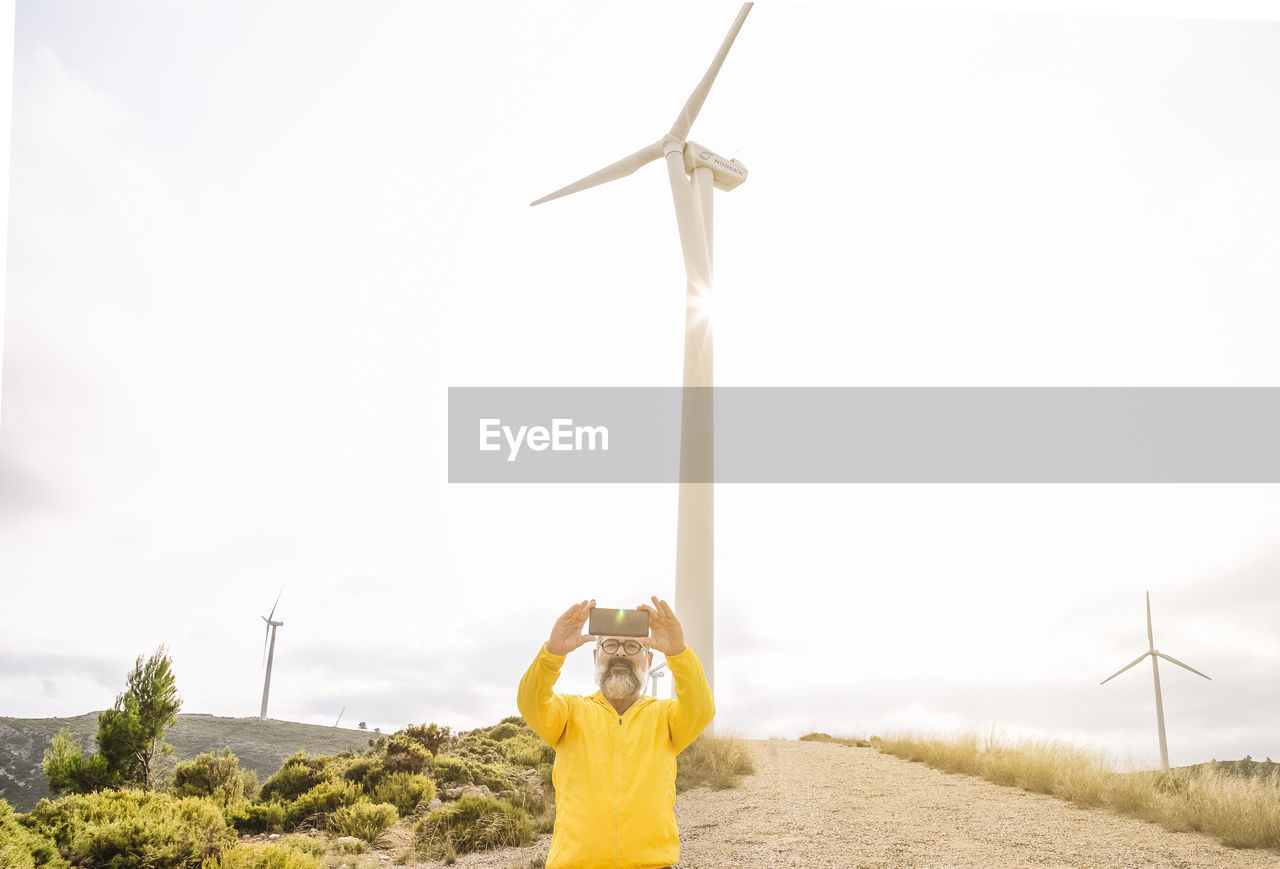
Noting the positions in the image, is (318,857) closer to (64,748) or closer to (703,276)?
(64,748)

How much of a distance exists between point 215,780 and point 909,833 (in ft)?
46.6

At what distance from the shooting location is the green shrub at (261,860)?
9.99 meters

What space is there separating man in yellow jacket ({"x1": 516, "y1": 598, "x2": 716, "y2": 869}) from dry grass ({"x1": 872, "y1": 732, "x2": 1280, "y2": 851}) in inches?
452

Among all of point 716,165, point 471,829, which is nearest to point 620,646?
point 471,829

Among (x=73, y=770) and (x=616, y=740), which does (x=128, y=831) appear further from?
(x=616, y=740)

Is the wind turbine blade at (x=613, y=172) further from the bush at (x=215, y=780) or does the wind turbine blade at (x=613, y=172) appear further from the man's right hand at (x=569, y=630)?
the man's right hand at (x=569, y=630)

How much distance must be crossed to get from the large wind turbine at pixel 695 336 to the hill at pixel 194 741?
12204 millimetres

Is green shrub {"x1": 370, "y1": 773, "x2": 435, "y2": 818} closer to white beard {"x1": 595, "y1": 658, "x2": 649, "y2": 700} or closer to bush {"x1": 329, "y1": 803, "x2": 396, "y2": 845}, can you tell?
bush {"x1": 329, "y1": 803, "x2": 396, "y2": 845}

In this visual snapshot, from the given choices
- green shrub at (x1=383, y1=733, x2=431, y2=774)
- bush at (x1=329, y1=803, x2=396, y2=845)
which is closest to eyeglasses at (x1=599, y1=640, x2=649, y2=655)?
bush at (x1=329, y1=803, x2=396, y2=845)

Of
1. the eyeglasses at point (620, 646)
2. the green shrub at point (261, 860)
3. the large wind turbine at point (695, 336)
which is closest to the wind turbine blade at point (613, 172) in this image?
the large wind turbine at point (695, 336)

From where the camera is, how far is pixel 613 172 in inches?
1041

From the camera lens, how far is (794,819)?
12.9 metres

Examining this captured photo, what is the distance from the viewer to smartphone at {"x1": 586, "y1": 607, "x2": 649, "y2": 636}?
15.6ft

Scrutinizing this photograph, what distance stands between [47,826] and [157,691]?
565 cm
